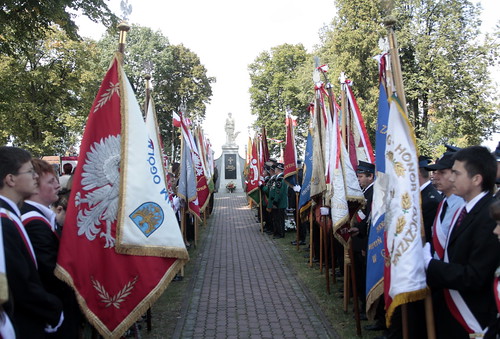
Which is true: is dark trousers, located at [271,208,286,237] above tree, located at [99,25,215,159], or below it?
below

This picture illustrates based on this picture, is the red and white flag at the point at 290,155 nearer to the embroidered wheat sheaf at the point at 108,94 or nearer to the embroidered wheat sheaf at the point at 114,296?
the embroidered wheat sheaf at the point at 108,94

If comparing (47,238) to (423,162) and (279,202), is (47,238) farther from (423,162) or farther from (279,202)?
(279,202)

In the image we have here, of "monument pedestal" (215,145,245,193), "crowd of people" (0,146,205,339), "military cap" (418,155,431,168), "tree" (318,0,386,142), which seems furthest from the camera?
"monument pedestal" (215,145,245,193)

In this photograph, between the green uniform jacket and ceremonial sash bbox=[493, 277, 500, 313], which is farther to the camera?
the green uniform jacket

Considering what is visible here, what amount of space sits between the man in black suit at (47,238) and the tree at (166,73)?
1392 inches

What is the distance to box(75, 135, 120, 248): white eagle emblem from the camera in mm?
3559

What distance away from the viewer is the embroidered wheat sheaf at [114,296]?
11.4 ft

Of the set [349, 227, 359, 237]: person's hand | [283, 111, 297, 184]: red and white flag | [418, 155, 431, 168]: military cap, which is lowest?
[349, 227, 359, 237]: person's hand

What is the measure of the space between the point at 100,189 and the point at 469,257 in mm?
2848

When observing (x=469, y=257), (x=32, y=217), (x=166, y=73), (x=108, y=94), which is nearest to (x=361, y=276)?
(x=469, y=257)

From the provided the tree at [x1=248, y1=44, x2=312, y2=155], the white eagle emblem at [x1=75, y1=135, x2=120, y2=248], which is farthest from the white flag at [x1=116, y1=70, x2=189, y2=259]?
the tree at [x1=248, y1=44, x2=312, y2=155]

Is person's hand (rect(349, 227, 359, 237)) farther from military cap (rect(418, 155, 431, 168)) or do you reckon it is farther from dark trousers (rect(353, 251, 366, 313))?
military cap (rect(418, 155, 431, 168))

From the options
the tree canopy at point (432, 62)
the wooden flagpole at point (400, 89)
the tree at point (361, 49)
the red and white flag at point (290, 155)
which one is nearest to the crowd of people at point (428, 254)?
the wooden flagpole at point (400, 89)

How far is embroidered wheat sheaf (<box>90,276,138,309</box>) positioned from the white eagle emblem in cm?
31
